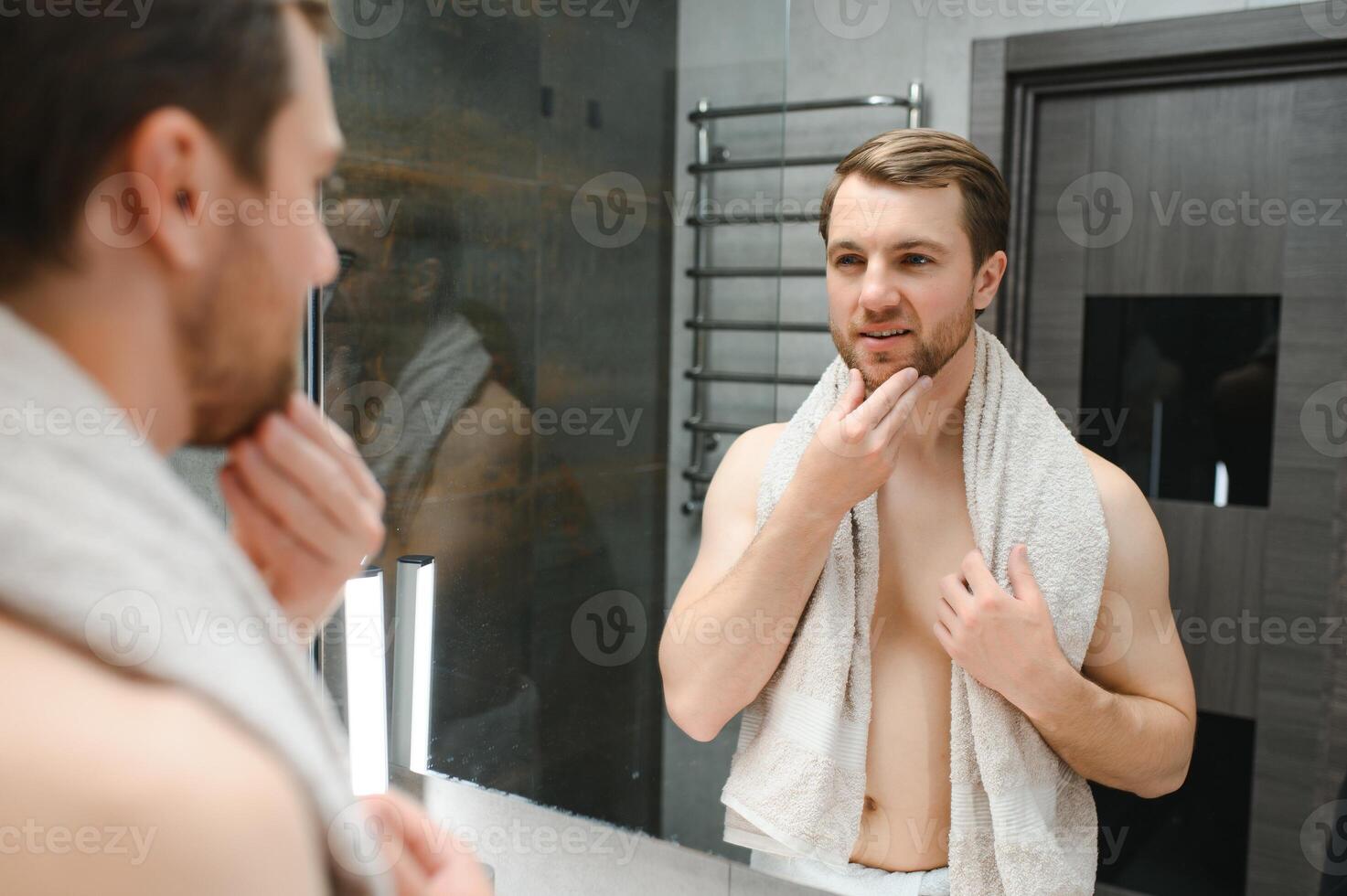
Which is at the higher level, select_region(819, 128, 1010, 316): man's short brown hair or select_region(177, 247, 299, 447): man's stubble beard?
select_region(819, 128, 1010, 316): man's short brown hair

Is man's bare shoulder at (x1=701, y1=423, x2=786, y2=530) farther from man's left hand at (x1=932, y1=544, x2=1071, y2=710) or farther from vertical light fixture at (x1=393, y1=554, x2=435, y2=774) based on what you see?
vertical light fixture at (x1=393, y1=554, x2=435, y2=774)

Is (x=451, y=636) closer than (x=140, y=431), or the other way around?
(x=140, y=431)

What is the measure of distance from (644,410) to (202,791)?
88 cm

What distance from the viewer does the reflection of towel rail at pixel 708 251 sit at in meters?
1.05

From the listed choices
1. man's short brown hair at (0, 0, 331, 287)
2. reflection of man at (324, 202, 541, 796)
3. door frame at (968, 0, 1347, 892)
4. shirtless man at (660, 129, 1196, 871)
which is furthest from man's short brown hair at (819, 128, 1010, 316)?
man's short brown hair at (0, 0, 331, 287)

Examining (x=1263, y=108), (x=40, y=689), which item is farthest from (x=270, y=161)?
(x=1263, y=108)

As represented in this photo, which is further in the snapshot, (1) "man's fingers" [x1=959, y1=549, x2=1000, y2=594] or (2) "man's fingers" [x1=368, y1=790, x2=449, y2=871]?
(1) "man's fingers" [x1=959, y1=549, x2=1000, y2=594]

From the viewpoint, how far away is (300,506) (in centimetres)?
44

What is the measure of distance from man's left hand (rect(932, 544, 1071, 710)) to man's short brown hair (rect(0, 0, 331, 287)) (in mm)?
686

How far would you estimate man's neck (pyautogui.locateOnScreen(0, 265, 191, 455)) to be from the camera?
34cm

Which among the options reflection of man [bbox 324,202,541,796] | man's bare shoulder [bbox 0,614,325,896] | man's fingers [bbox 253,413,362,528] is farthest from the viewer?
reflection of man [bbox 324,202,541,796]

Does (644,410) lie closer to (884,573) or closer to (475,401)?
(475,401)

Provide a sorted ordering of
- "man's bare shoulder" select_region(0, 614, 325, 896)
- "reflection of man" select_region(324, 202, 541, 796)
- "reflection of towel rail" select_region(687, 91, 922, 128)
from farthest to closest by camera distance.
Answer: "reflection of man" select_region(324, 202, 541, 796) → "reflection of towel rail" select_region(687, 91, 922, 128) → "man's bare shoulder" select_region(0, 614, 325, 896)

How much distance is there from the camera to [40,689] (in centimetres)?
29
